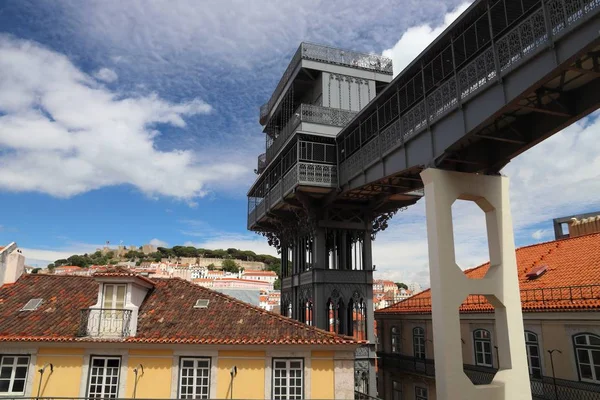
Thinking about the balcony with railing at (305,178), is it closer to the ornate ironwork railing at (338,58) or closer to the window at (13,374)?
the ornate ironwork railing at (338,58)

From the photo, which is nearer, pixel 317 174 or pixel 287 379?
pixel 287 379

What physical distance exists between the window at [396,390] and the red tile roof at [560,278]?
15.8 feet

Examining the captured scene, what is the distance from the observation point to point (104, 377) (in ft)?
48.5

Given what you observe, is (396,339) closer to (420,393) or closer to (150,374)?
(420,393)

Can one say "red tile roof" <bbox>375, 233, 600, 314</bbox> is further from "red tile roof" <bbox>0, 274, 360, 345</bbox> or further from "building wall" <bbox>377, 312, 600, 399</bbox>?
"red tile roof" <bbox>0, 274, 360, 345</bbox>

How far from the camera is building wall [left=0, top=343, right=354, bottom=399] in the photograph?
14.6 metres

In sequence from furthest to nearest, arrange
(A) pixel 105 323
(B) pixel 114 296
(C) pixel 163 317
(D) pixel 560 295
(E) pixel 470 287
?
(D) pixel 560 295, (C) pixel 163 317, (B) pixel 114 296, (A) pixel 105 323, (E) pixel 470 287

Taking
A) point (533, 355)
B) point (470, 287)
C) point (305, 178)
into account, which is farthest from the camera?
point (305, 178)

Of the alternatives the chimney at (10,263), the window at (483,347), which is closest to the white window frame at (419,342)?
the window at (483,347)

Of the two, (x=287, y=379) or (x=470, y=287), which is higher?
(x=470, y=287)

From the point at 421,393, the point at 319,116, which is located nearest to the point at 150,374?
the point at 319,116

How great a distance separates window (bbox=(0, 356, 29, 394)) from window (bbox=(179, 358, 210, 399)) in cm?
505

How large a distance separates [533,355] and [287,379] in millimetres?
11168

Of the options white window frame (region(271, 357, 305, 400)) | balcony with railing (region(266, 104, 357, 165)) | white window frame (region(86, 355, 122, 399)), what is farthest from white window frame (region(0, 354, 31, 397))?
balcony with railing (region(266, 104, 357, 165))
